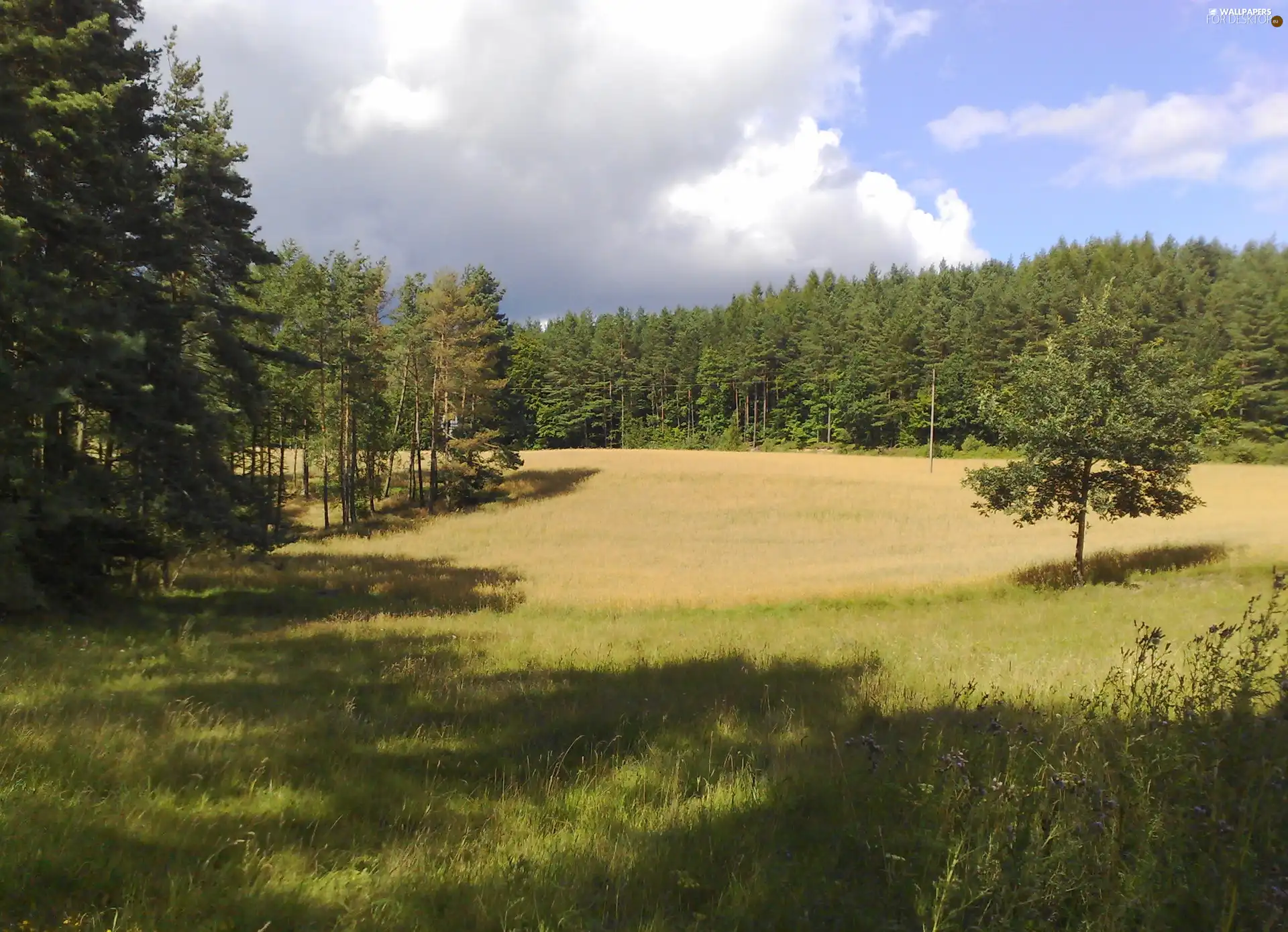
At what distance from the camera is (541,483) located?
50250mm

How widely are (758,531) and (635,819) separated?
33276mm

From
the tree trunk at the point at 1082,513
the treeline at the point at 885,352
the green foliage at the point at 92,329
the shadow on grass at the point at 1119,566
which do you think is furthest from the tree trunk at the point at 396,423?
the treeline at the point at 885,352

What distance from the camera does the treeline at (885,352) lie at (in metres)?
65.6

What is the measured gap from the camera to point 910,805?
12.6 feet

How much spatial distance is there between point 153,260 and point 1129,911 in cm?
1750

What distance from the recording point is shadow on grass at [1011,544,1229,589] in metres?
18.5

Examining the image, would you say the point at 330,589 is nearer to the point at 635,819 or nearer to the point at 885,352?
the point at 635,819

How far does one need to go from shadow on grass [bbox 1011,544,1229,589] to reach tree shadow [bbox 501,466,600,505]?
31.7 metres

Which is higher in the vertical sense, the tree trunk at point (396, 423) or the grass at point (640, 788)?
the tree trunk at point (396, 423)

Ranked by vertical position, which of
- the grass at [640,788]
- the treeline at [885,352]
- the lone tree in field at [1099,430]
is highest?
the treeline at [885,352]

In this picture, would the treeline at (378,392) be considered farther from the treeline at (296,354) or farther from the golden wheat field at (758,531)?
the golden wheat field at (758,531)

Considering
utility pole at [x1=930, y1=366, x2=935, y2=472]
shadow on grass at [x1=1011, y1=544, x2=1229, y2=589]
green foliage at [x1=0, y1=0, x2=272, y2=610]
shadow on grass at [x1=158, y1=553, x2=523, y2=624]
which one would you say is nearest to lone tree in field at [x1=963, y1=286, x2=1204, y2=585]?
shadow on grass at [x1=1011, y1=544, x2=1229, y2=589]

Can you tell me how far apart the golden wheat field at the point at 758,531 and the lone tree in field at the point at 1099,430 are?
113 inches

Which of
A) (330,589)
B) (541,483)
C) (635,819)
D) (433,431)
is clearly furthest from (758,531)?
(635,819)
